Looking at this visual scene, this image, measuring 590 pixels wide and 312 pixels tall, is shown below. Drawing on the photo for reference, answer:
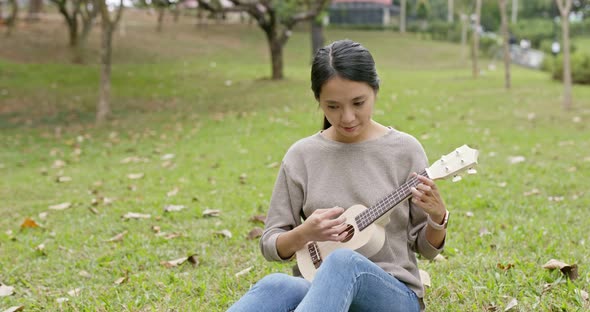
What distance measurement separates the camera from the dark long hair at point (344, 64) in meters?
2.69

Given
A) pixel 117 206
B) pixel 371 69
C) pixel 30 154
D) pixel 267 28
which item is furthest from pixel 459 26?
pixel 371 69

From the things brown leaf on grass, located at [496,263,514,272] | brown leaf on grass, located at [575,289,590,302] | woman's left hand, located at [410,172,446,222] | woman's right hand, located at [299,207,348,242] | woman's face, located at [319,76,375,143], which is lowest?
brown leaf on grass, located at [496,263,514,272]

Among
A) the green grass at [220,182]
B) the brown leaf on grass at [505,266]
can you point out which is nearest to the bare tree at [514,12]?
the green grass at [220,182]

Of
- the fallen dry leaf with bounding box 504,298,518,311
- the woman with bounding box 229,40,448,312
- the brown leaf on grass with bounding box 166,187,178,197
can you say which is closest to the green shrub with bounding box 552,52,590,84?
the brown leaf on grass with bounding box 166,187,178,197

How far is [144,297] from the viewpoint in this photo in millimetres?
3832

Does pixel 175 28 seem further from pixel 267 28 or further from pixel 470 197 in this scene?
pixel 470 197

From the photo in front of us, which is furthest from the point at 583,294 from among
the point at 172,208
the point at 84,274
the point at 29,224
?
the point at 29,224

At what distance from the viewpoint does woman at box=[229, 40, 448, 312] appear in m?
2.64

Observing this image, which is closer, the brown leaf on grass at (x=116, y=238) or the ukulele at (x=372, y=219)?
the ukulele at (x=372, y=219)

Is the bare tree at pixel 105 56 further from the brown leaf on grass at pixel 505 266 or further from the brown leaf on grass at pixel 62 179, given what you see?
the brown leaf on grass at pixel 505 266

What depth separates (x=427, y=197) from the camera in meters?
2.61

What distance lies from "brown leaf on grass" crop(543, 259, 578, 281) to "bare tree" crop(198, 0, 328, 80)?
14.2 meters

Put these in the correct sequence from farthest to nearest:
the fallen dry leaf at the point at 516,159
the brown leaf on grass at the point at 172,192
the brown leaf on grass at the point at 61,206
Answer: the fallen dry leaf at the point at 516,159 < the brown leaf on grass at the point at 172,192 < the brown leaf on grass at the point at 61,206

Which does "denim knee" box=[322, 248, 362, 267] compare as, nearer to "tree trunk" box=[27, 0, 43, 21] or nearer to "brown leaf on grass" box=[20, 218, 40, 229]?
"brown leaf on grass" box=[20, 218, 40, 229]
